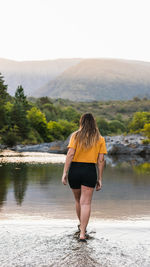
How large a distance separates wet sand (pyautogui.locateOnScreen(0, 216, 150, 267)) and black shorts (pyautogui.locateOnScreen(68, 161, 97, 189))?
0.80 meters

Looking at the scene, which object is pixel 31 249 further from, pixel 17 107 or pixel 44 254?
pixel 17 107

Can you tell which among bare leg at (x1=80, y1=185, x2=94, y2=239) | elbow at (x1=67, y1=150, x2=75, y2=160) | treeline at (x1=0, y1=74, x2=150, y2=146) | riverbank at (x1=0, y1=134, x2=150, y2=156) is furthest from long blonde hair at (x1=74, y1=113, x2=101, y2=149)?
treeline at (x1=0, y1=74, x2=150, y2=146)

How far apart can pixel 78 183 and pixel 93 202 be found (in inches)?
142

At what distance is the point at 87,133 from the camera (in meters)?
5.61

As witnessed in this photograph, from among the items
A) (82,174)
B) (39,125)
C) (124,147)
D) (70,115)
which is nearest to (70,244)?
(82,174)

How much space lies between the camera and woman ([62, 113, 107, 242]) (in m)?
5.52

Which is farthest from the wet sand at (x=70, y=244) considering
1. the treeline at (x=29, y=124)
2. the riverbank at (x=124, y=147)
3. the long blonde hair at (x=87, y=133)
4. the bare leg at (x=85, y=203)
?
the treeline at (x=29, y=124)

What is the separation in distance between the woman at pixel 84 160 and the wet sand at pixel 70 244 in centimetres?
48

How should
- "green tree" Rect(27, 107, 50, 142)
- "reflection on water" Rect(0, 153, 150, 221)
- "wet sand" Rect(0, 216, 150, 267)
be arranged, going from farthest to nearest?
"green tree" Rect(27, 107, 50, 142)
"reflection on water" Rect(0, 153, 150, 221)
"wet sand" Rect(0, 216, 150, 267)

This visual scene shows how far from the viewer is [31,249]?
471cm

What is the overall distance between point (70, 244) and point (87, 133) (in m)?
1.69

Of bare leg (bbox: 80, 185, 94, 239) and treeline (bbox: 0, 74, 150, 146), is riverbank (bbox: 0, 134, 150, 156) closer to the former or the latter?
treeline (bbox: 0, 74, 150, 146)

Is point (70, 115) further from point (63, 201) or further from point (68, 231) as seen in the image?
point (68, 231)

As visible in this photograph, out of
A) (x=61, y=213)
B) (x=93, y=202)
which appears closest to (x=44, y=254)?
(x=61, y=213)
